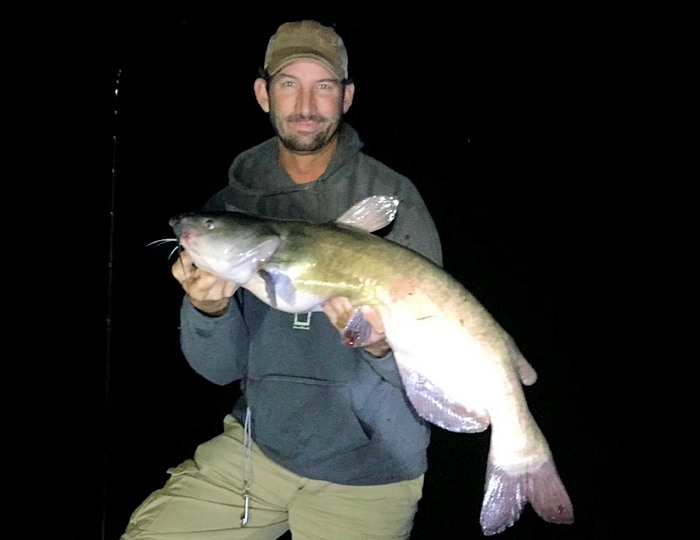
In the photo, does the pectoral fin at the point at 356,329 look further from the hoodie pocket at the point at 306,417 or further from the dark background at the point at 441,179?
the dark background at the point at 441,179

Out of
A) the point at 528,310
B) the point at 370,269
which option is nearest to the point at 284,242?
the point at 370,269

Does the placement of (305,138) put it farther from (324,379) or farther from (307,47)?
(324,379)

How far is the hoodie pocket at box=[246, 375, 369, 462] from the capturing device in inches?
78.2

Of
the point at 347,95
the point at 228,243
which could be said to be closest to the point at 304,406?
the point at 228,243

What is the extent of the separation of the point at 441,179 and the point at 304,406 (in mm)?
3487

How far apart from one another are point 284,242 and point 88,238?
443 cm

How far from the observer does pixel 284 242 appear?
1588mm

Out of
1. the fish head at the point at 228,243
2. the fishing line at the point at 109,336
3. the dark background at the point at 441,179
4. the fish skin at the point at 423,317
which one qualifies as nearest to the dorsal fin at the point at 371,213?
the fish skin at the point at 423,317

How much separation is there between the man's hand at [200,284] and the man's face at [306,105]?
718 mm

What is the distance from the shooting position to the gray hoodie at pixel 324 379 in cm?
199

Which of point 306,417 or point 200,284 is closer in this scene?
point 200,284

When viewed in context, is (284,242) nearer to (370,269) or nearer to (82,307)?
(370,269)

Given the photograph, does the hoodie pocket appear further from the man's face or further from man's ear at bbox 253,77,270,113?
Answer: man's ear at bbox 253,77,270,113

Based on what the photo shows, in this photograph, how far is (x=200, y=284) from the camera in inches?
65.6
